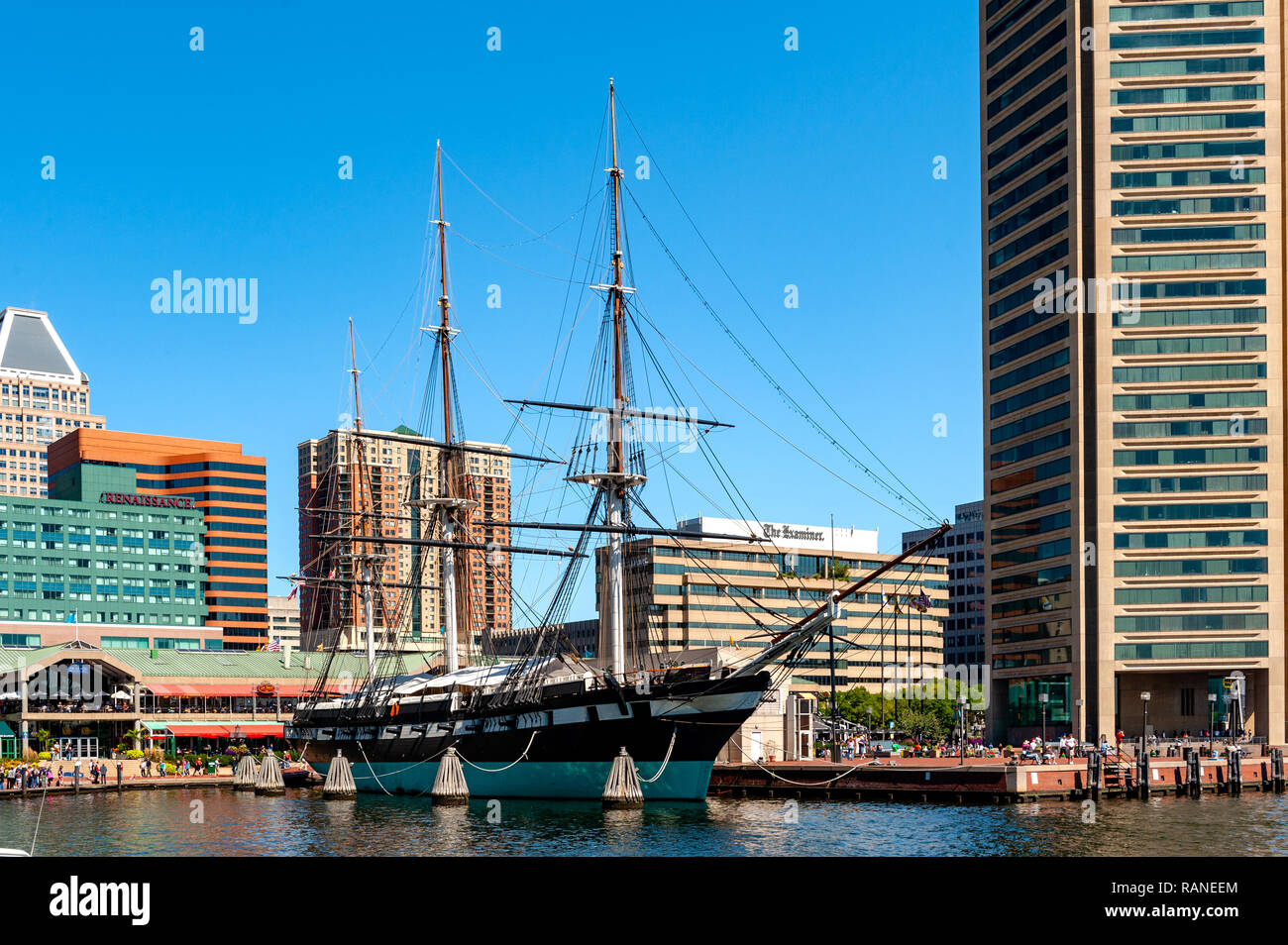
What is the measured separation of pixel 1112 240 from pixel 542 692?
242 ft

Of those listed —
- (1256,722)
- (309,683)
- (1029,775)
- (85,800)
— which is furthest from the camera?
(309,683)

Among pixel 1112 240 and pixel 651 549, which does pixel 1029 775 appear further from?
pixel 651 549

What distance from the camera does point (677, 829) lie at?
188 feet

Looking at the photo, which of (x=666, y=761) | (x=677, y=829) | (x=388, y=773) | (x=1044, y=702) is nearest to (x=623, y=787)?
(x=666, y=761)

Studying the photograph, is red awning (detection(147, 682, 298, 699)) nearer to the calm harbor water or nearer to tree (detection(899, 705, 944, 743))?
the calm harbor water

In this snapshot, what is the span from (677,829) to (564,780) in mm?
19018

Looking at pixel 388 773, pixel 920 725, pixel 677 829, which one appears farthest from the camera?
pixel 920 725

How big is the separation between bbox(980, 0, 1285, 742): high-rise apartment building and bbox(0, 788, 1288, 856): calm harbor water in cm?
4222

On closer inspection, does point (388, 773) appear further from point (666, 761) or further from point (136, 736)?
point (136, 736)

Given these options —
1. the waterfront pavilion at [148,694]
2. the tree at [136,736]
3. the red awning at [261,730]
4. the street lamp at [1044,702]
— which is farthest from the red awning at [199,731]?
the street lamp at [1044,702]

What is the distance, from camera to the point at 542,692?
7769cm

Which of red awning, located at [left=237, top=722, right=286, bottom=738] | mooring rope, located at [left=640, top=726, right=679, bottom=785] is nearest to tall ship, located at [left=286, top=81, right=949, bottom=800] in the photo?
mooring rope, located at [left=640, top=726, right=679, bottom=785]

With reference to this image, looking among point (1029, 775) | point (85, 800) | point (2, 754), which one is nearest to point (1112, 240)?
point (1029, 775)
